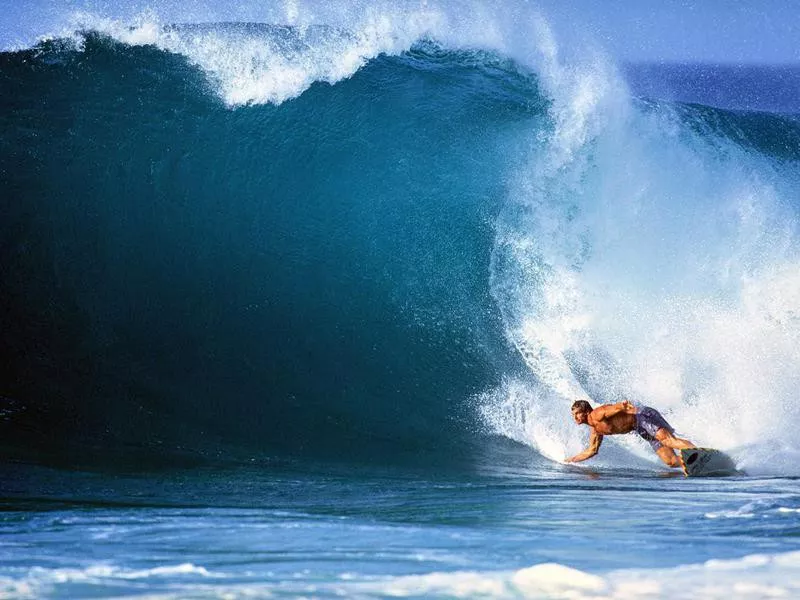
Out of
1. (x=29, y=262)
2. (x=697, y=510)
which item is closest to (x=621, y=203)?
(x=697, y=510)

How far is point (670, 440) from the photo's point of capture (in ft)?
21.6

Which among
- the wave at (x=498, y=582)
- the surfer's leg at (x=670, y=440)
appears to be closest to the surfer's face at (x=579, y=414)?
the surfer's leg at (x=670, y=440)

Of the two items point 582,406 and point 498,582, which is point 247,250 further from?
point 498,582

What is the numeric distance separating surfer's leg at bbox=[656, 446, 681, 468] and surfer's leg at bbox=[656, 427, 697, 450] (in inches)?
1.2

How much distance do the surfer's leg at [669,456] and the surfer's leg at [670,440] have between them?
3 centimetres

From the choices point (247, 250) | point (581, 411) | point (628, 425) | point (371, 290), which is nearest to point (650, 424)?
point (628, 425)

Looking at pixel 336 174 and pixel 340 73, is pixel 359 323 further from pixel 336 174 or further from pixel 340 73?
pixel 340 73

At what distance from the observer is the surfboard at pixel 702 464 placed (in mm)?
6199

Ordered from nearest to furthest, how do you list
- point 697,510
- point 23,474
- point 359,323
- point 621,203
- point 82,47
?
point 697,510 → point 23,474 → point 359,323 → point 621,203 → point 82,47

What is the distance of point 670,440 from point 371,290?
3.02 metres

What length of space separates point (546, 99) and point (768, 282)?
8.64 ft

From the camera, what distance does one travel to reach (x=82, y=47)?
9586 millimetres

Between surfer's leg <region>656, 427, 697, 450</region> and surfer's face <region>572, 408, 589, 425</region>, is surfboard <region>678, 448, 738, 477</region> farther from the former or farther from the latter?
surfer's face <region>572, 408, 589, 425</region>

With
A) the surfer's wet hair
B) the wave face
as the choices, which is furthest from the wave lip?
the surfer's wet hair
